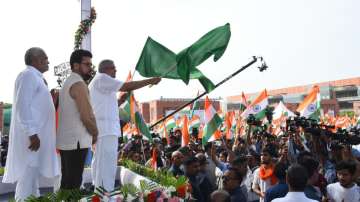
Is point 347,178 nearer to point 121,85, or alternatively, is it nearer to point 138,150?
point 121,85

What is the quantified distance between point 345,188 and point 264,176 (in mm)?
1566

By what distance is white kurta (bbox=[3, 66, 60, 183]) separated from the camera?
3.56m

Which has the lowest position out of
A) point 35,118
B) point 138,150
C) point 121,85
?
point 138,150

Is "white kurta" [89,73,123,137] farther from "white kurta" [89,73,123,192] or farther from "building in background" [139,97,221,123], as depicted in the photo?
"building in background" [139,97,221,123]

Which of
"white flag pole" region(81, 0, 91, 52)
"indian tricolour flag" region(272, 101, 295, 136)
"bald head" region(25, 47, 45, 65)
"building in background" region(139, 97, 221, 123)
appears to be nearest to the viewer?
"bald head" region(25, 47, 45, 65)

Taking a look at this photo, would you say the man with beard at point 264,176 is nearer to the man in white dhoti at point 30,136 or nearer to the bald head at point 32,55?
the man in white dhoti at point 30,136

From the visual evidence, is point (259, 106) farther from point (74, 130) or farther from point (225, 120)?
point (74, 130)

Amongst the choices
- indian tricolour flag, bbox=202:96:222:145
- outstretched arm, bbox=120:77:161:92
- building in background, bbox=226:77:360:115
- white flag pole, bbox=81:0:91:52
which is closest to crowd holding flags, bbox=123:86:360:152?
indian tricolour flag, bbox=202:96:222:145

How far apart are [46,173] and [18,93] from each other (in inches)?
28.6

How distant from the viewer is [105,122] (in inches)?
165

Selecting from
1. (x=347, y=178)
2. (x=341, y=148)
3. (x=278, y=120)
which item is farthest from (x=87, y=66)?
(x=278, y=120)

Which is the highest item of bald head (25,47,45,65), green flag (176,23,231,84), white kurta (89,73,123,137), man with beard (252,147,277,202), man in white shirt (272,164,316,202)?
green flag (176,23,231,84)

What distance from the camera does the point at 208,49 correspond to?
16.8ft

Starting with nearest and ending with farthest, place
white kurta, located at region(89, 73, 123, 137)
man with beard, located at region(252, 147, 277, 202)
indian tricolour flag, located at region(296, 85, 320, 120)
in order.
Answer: white kurta, located at region(89, 73, 123, 137)
man with beard, located at region(252, 147, 277, 202)
indian tricolour flag, located at region(296, 85, 320, 120)
